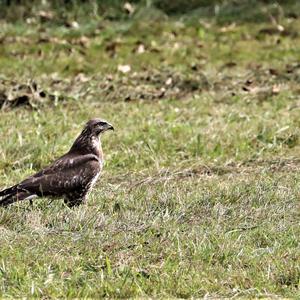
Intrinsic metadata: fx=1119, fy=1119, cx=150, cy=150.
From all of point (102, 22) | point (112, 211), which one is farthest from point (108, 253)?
point (102, 22)

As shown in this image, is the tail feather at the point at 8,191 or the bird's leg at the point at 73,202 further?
the bird's leg at the point at 73,202

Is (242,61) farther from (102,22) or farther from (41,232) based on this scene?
(41,232)

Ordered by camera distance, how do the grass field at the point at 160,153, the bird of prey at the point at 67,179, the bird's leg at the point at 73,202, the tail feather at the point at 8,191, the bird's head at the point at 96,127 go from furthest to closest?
the bird's head at the point at 96,127, the bird's leg at the point at 73,202, the bird of prey at the point at 67,179, the tail feather at the point at 8,191, the grass field at the point at 160,153

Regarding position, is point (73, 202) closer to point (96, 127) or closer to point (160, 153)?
point (96, 127)

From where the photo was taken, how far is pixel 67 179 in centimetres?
891

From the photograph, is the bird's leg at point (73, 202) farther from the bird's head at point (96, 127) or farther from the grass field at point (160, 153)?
the bird's head at point (96, 127)

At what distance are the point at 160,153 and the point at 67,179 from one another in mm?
2317

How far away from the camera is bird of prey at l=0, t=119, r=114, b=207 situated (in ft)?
28.1

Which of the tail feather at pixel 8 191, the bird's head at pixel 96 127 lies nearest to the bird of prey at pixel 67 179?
the tail feather at pixel 8 191

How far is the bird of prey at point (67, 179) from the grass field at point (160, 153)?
13 centimetres

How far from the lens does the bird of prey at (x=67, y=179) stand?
856 centimetres

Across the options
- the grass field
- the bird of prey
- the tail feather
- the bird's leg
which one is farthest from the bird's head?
the tail feather

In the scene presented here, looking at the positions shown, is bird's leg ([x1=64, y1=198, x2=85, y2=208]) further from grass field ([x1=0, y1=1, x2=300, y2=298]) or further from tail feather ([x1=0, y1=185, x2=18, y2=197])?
tail feather ([x1=0, y1=185, x2=18, y2=197])

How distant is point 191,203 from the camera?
28.3 feet
